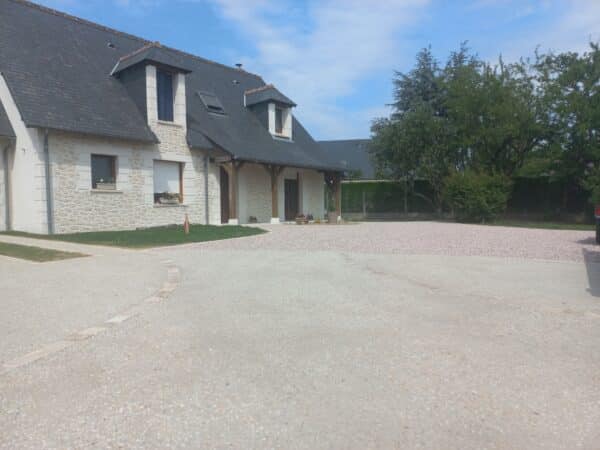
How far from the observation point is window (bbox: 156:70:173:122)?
15289mm

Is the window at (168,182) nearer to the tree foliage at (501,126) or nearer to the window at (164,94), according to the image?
the window at (164,94)

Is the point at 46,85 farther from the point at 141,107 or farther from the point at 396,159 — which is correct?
the point at 396,159

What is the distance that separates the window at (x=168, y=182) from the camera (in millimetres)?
15234

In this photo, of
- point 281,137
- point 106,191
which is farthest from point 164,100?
point 281,137

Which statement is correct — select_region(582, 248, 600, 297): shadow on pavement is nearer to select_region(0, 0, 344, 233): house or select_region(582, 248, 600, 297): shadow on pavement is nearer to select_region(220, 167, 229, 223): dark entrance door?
select_region(0, 0, 344, 233): house

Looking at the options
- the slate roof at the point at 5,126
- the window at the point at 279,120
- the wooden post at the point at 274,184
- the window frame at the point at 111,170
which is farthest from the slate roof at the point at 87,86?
the window at the point at 279,120

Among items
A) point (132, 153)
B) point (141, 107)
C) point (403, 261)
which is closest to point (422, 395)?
point (403, 261)

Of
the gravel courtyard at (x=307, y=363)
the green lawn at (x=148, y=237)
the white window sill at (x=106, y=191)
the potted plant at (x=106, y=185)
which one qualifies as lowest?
the gravel courtyard at (x=307, y=363)

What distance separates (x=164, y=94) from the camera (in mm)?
15461

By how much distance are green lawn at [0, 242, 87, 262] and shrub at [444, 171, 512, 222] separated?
631 inches

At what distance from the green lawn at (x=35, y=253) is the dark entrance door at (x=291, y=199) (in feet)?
41.8

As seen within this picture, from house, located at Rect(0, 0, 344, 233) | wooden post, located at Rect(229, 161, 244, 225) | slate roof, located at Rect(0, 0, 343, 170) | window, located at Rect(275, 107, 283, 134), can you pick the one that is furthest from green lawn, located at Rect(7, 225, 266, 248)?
window, located at Rect(275, 107, 283, 134)

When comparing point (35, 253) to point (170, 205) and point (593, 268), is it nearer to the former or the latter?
point (170, 205)

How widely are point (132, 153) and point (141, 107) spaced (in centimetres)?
178
